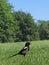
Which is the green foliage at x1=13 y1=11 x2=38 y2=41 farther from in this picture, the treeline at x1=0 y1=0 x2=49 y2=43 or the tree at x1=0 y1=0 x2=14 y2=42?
the tree at x1=0 y1=0 x2=14 y2=42

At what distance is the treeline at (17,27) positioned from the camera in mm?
76188

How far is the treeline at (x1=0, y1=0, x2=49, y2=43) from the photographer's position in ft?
250

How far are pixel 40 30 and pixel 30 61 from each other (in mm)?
97116

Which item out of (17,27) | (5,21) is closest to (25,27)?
(17,27)

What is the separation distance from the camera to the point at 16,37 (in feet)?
311

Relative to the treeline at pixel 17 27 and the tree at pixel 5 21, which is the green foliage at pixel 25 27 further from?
the tree at pixel 5 21

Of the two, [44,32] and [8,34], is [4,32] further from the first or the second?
[44,32]

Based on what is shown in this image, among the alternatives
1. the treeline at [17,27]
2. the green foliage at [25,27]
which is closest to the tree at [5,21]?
the treeline at [17,27]

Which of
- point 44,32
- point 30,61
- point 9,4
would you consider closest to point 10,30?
point 9,4

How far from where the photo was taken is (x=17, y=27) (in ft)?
293

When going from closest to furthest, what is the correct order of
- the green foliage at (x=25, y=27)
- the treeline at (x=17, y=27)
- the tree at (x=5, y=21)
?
the tree at (x=5, y=21) < the treeline at (x=17, y=27) < the green foliage at (x=25, y=27)

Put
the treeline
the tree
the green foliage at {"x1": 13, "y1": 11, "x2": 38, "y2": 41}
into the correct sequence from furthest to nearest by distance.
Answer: the green foliage at {"x1": 13, "y1": 11, "x2": 38, "y2": 41} → the treeline → the tree

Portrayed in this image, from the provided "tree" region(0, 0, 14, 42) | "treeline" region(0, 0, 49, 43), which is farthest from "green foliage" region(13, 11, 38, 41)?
"tree" region(0, 0, 14, 42)

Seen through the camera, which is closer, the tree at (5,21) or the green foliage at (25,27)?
the tree at (5,21)
